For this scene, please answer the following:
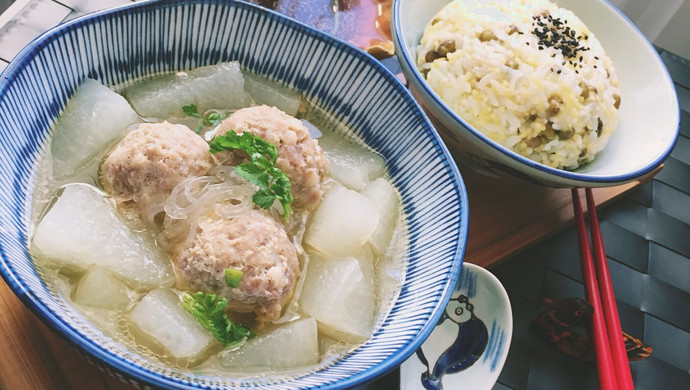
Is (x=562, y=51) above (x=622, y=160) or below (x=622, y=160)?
above

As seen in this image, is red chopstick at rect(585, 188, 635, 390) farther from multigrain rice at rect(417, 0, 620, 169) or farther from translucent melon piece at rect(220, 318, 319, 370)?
translucent melon piece at rect(220, 318, 319, 370)

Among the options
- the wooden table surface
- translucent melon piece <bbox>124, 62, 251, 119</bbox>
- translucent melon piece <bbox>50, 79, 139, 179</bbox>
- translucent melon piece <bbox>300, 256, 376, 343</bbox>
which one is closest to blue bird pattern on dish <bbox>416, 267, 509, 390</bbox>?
the wooden table surface

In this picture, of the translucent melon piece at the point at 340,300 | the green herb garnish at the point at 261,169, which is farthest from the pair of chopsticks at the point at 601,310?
the green herb garnish at the point at 261,169

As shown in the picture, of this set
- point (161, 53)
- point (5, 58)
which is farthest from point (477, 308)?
point (5, 58)

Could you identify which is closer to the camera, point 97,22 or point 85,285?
point 85,285

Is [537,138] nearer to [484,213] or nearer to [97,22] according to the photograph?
[484,213]

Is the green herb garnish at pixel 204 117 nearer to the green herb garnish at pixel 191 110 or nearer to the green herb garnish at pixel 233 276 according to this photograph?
the green herb garnish at pixel 191 110
